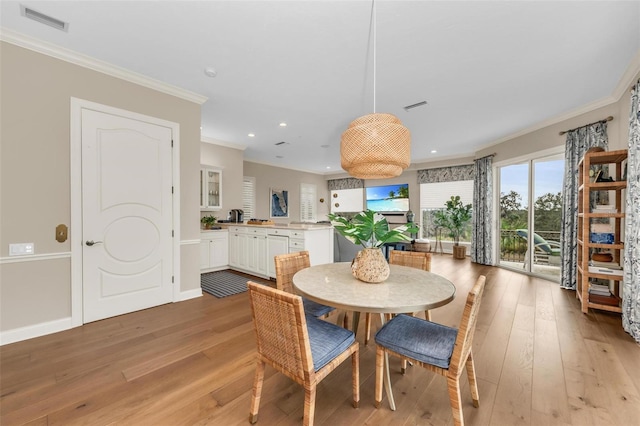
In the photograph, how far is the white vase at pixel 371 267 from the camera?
5.66ft

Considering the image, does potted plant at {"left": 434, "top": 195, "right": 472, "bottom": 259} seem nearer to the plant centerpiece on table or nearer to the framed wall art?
the framed wall art

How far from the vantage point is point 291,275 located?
88.8 inches

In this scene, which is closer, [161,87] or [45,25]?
[45,25]

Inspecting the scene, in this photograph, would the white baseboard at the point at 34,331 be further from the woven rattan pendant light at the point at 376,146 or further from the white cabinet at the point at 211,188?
the woven rattan pendant light at the point at 376,146

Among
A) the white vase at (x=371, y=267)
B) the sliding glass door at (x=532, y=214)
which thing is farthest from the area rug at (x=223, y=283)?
the sliding glass door at (x=532, y=214)

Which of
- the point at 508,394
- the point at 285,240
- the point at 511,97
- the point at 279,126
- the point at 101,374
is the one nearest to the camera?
the point at 508,394

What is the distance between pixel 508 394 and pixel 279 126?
4.49m

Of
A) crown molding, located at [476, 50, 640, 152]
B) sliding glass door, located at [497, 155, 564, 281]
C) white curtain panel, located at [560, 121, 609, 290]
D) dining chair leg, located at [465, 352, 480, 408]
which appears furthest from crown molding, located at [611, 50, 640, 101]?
dining chair leg, located at [465, 352, 480, 408]

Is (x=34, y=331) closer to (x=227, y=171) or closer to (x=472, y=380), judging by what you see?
(x=472, y=380)

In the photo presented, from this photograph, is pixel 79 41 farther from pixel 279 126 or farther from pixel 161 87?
pixel 279 126

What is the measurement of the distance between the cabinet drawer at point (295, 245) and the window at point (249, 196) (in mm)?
3237

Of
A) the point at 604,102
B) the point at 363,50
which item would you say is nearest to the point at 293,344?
the point at 363,50

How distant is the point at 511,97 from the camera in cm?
340

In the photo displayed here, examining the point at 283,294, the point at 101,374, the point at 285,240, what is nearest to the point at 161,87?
the point at 285,240
